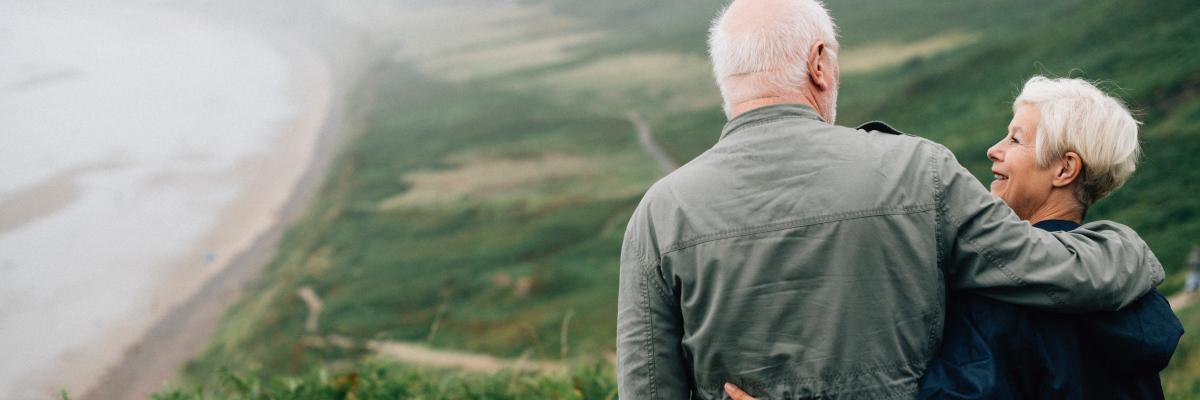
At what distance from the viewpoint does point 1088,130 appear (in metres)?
2.21

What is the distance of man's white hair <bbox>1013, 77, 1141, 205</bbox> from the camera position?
7.23ft

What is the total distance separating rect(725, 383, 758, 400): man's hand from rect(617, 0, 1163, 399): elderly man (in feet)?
0.07

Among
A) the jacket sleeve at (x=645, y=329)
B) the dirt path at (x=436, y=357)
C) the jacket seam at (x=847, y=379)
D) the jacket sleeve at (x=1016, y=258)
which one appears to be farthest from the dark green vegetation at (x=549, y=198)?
the jacket sleeve at (x=1016, y=258)

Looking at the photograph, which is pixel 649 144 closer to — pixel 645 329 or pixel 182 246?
pixel 182 246

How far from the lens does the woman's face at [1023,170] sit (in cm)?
228

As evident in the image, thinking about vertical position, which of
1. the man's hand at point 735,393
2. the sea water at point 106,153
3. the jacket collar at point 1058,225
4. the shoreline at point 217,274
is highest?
the jacket collar at point 1058,225

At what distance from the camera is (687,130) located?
21750 millimetres

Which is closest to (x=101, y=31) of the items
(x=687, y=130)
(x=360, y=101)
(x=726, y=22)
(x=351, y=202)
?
(x=360, y=101)

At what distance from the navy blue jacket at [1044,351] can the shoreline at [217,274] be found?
22.6ft

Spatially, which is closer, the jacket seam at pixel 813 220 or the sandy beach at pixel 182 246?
the jacket seam at pixel 813 220

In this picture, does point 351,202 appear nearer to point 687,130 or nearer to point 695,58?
point 687,130

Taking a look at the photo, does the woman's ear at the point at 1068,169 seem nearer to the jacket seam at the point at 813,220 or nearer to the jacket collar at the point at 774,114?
the jacket seam at the point at 813,220

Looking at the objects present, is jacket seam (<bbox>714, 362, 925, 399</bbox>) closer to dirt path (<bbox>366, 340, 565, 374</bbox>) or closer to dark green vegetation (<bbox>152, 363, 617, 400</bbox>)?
dark green vegetation (<bbox>152, 363, 617, 400</bbox>)

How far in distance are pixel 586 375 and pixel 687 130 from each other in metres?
16.9
